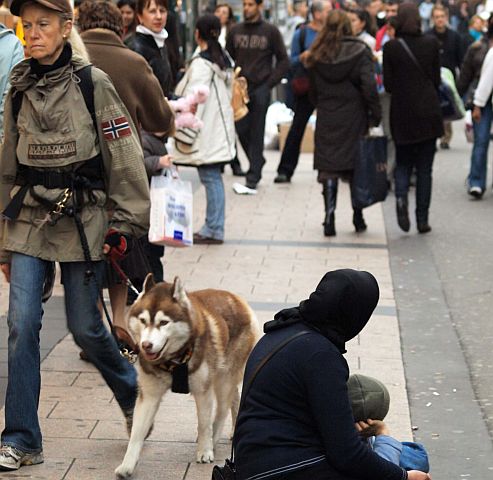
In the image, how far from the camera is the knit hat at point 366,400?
4.24 meters

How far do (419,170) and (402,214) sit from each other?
0.43 m

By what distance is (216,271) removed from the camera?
9.42m

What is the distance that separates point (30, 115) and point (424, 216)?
678 cm

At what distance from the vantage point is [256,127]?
13820 mm

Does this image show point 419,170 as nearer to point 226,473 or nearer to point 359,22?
point 359,22

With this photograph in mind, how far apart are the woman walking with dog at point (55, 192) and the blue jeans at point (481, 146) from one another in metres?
8.92

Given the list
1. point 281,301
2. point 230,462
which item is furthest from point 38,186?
point 281,301

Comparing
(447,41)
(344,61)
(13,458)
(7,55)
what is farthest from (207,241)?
(447,41)

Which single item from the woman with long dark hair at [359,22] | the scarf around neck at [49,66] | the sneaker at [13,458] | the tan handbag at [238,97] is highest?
the scarf around neck at [49,66]

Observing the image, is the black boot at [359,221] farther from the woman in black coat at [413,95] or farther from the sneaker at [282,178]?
the sneaker at [282,178]

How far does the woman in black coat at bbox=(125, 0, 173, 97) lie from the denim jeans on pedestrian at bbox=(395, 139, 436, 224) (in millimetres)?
3686

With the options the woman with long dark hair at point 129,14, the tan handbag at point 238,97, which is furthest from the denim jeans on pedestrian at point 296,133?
the woman with long dark hair at point 129,14

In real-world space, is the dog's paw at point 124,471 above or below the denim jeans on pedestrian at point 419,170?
above

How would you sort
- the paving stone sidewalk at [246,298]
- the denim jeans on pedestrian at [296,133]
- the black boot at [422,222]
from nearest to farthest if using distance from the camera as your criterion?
the paving stone sidewalk at [246,298] < the black boot at [422,222] < the denim jeans on pedestrian at [296,133]
